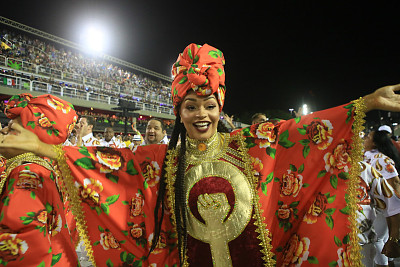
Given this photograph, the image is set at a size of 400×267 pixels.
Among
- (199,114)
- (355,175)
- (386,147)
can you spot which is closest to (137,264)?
(199,114)

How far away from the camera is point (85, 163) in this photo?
6.40ft

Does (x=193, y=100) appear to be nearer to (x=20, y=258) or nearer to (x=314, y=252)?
(x=314, y=252)

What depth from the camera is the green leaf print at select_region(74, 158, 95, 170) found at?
1.93m

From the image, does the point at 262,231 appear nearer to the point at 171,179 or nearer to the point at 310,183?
Answer: the point at 310,183

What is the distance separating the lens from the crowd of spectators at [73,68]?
21578mm

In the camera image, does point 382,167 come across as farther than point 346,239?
Yes

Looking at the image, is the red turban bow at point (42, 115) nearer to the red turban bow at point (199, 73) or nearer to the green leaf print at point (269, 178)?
the red turban bow at point (199, 73)

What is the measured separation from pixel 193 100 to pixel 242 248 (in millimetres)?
1055

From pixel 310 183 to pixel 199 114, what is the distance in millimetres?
907

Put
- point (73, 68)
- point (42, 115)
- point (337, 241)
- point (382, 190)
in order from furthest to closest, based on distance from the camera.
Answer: point (73, 68) < point (382, 190) < point (42, 115) < point (337, 241)

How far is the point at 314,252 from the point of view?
5.70 feet

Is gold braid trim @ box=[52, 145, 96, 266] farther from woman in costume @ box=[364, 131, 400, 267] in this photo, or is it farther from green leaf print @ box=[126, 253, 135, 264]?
woman in costume @ box=[364, 131, 400, 267]

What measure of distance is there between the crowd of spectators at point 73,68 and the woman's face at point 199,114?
72.3 feet

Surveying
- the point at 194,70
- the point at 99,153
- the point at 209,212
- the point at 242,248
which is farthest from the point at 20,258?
the point at 194,70
